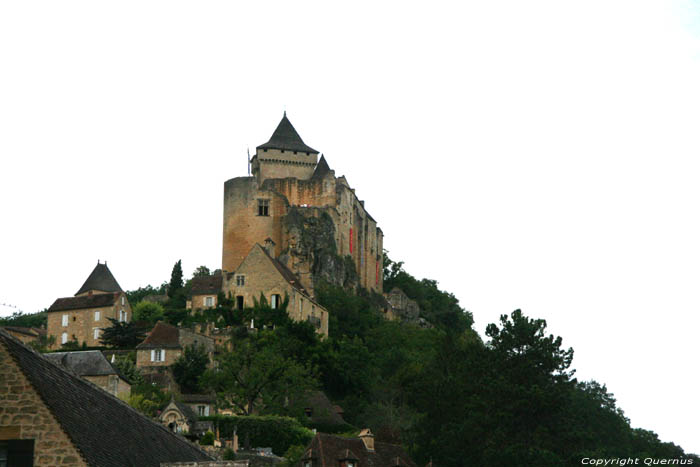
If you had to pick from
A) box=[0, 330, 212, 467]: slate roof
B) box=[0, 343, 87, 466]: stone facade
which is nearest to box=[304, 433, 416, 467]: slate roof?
box=[0, 330, 212, 467]: slate roof

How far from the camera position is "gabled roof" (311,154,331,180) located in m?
103

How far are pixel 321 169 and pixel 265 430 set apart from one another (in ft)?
170

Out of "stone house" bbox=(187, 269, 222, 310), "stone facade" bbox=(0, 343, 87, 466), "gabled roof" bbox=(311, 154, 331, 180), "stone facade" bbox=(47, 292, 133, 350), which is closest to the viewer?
"stone facade" bbox=(0, 343, 87, 466)

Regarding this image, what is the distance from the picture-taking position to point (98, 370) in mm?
59281

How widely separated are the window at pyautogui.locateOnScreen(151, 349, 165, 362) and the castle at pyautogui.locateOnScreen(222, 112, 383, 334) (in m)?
17.2

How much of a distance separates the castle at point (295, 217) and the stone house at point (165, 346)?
14012 mm

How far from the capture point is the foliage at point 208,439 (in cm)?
4969

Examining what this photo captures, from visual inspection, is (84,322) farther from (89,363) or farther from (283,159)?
(283,159)

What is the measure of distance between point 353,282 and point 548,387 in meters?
53.9

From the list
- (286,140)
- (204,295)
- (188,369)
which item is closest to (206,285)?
(204,295)

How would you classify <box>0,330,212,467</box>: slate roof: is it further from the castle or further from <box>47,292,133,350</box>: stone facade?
the castle

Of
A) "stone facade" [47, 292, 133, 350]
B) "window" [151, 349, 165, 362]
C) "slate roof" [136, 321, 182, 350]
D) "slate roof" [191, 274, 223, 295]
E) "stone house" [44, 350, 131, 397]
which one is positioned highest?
"slate roof" [191, 274, 223, 295]

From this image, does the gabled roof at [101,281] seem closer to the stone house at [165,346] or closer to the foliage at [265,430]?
the stone house at [165,346]

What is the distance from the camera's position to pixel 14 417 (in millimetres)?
11070
